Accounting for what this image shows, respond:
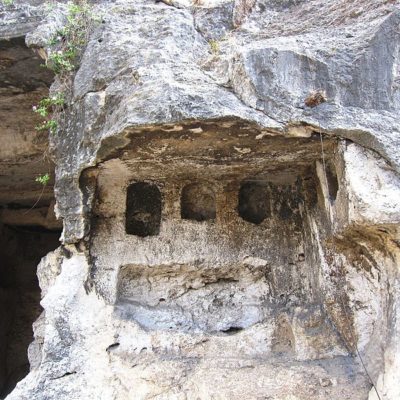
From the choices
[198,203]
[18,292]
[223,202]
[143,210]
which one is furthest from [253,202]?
[18,292]

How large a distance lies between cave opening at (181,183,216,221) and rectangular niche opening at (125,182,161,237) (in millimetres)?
175

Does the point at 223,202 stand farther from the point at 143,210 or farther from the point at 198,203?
the point at 143,210

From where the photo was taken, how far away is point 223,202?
3512 millimetres

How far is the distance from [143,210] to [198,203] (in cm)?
36

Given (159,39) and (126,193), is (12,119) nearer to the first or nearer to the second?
(126,193)

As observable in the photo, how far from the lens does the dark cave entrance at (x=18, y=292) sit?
539 centimetres

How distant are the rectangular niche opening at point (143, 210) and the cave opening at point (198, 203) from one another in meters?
0.17

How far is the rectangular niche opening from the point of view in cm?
356

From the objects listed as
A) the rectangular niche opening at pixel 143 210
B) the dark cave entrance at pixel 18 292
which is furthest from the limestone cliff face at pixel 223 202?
the dark cave entrance at pixel 18 292

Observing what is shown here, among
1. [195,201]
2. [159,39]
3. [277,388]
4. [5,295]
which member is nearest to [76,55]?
[159,39]

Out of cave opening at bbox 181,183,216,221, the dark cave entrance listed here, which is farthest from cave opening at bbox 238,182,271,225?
the dark cave entrance

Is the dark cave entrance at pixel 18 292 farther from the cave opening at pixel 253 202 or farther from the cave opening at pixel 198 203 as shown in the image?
the cave opening at pixel 253 202

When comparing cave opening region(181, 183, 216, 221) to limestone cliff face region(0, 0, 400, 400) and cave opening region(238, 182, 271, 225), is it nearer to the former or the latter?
limestone cliff face region(0, 0, 400, 400)

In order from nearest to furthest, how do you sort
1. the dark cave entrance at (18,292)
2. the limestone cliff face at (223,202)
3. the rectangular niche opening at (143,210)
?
the limestone cliff face at (223,202) → the rectangular niche opening at (143,210) → the dark cave entrance at (18,292)
